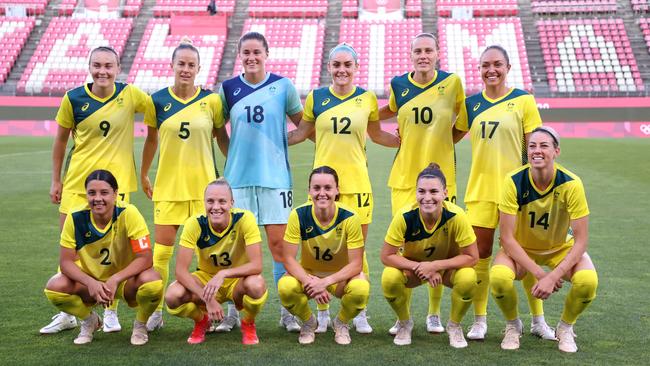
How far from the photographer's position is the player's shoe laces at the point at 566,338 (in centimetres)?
427

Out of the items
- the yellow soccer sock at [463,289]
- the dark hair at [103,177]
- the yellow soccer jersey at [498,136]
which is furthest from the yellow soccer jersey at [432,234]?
the dark hair at [103,177]

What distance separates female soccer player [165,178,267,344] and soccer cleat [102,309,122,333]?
1.57 feet

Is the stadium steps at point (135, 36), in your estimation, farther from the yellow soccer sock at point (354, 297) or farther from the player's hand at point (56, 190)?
the yellow soccer sock at point (354, 297)

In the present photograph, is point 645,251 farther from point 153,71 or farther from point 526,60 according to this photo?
point 153,71

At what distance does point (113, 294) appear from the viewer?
441 cm

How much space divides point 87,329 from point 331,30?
94.2ft

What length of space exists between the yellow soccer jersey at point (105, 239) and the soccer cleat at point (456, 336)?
1.92 meters

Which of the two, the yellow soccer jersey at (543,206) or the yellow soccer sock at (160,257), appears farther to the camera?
the yellow soccer sock at (160,257)

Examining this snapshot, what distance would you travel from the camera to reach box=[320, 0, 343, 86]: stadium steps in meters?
29.6

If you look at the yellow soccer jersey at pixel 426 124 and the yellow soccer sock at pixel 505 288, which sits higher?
the yellow soccer jersey at pixel 426 124

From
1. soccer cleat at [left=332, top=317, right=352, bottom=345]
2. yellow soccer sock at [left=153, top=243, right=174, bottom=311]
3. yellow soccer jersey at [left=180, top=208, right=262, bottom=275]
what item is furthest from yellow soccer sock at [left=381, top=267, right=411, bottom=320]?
yellow soccer sock at [left=153, top=243, right=174, bottom=311]

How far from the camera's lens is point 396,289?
4473mm

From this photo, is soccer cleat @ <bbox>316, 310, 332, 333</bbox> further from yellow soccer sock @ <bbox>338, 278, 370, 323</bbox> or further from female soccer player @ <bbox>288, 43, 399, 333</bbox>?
yellow soccer sock @ <bbox>338, 278, 370, 323</bbox>

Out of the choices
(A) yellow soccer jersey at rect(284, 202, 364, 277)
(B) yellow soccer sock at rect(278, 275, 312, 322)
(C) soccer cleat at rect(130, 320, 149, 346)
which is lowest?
(C) soccer cleat at rect(130, 320, 149, 346)
